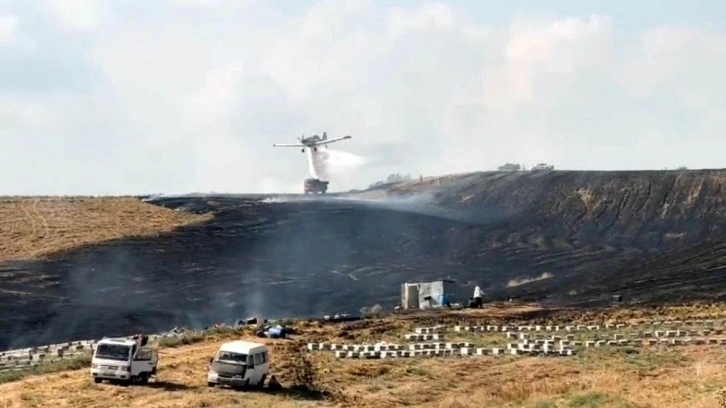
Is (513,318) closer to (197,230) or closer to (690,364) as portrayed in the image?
(690,364)

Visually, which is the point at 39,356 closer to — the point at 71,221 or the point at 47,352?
the point at 47,352

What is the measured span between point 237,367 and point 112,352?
575 centimetres

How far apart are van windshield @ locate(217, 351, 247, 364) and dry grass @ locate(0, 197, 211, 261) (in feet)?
183

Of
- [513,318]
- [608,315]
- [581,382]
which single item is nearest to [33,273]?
[513,318]

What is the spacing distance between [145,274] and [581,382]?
57054 mm

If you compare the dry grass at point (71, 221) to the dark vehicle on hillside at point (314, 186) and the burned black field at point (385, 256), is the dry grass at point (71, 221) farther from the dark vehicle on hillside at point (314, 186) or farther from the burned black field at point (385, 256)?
the dark vehicle on hillside at point (314, 186)

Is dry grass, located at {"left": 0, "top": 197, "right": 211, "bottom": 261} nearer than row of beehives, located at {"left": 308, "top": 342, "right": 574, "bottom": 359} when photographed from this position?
No

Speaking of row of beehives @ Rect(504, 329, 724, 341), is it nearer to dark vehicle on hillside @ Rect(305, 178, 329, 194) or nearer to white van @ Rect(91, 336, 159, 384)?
white van @ Rect(91, 336, 159, 384)

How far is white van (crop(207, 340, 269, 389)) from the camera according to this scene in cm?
4091

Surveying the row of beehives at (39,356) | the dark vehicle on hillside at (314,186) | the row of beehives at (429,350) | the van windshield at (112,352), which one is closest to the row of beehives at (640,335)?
the row of beehives at (429,350)

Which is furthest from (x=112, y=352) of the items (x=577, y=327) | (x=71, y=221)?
(x=71, y=221)

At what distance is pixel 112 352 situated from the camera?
4228 centimetres

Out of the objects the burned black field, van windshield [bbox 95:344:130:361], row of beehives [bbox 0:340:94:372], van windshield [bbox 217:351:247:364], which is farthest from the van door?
the burned black field

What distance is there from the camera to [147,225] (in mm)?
108250
